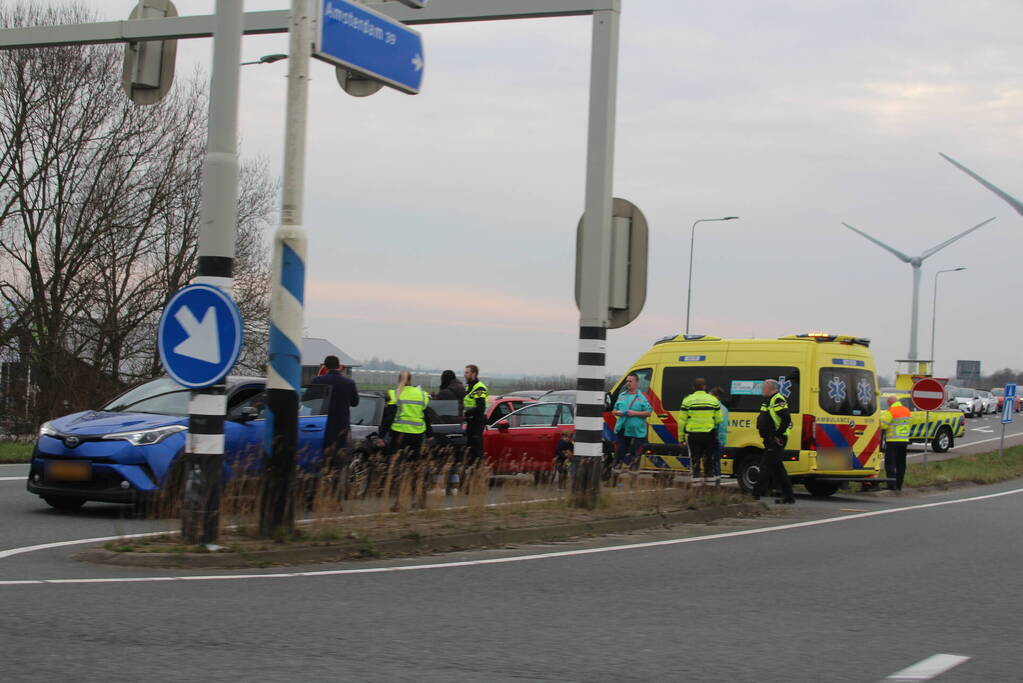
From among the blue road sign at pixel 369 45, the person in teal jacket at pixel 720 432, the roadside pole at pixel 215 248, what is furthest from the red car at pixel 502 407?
the roadside pole at pixel 215 248

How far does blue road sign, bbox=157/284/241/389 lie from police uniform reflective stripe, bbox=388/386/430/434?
5261 mm

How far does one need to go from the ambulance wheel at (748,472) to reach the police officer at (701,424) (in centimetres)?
136

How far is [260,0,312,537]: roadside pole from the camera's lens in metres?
9.51

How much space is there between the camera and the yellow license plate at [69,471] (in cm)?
1206

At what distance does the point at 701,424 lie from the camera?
1712cm

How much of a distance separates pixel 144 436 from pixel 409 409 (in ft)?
10.7

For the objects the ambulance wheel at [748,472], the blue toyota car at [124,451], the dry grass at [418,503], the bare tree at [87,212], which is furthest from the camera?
the bare tree at [87,212]

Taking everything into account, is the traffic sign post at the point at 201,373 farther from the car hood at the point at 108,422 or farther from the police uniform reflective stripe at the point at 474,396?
the police uniform reflective stripe at the point at 474,396

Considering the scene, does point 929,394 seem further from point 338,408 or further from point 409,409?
point 338,408

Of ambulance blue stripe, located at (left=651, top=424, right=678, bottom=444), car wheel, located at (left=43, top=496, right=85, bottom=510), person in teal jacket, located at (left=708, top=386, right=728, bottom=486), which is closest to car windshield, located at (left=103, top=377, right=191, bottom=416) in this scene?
car wheel, located at (left=43, top=496, right=85, bottom=510)

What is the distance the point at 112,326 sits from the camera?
35.2 m

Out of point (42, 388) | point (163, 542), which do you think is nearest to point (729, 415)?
point (163, 542)

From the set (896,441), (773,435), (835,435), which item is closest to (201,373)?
(773,435)

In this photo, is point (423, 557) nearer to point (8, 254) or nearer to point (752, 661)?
point (752, 661)
